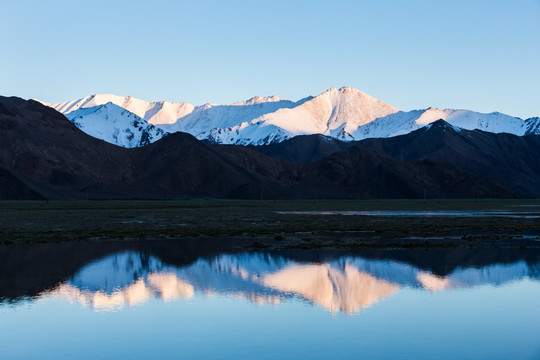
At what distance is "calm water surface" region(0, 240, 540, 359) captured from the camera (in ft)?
51.2

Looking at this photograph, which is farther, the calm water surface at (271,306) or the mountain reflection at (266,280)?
the mountain reflection at (266,280)

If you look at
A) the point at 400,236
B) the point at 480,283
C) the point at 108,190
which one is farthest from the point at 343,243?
the point at 108,190

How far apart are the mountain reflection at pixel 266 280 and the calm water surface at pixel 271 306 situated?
0.23 feet

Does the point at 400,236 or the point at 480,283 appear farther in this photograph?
the point at 400,236

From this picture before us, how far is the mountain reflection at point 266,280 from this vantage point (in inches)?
885

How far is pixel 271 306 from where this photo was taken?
2086 centimetres

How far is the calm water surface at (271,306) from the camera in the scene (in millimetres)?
15594

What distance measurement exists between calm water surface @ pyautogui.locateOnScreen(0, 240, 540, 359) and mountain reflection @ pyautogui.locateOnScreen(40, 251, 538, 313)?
0.23 feet

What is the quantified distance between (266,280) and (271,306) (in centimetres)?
525

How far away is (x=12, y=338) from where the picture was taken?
54.2 ft

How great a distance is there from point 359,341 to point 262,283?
31.5ft

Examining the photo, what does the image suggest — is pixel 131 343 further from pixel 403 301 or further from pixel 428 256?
pixel 428 256

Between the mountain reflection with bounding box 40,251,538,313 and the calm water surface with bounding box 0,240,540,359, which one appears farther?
the mountain reflection with bounding box 40,251,538,313

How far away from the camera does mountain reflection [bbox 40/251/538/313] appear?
22469mm
